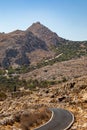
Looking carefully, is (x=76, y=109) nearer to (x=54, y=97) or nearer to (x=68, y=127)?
(x=68, y=127)

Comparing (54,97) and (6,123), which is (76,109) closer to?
(6,123)

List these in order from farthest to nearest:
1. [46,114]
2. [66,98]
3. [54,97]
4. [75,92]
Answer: [54,97], [75,92], [66,98], [46,114]

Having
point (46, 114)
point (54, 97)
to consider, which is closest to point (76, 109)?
point (46, 114)

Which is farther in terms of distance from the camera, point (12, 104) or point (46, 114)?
point (12, 104)

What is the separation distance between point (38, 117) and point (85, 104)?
46.6 feet

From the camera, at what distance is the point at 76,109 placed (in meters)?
51.5

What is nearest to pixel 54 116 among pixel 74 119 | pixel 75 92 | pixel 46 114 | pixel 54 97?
pixel 46 114

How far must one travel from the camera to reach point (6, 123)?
39.5m

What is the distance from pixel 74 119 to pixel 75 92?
1127 inches

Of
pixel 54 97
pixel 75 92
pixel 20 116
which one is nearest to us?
pixel 20 116

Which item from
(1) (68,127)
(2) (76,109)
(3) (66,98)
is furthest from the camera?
(3) (66,98)

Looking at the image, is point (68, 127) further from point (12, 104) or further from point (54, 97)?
point (54, 97)

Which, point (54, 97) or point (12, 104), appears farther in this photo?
point (54, 97)

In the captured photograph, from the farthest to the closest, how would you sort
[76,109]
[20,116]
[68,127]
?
[76,109], [20,116], [68,127]
